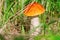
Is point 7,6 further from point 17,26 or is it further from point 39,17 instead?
point 39,17

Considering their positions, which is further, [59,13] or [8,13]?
[59,13]

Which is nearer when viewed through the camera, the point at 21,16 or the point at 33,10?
the point at 33,10

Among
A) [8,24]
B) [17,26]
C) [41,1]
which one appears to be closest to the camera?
[8,24]

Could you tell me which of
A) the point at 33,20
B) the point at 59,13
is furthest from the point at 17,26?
the point at 59,13

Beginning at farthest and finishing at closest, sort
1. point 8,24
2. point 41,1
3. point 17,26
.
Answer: point 41,1, point 17,26, point 8,24

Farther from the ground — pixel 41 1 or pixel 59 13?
pixel 41 1

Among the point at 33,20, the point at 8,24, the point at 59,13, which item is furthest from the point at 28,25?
the point at 59,13

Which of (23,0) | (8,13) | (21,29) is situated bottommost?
(21,29)

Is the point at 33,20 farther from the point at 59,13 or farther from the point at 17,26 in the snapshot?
the point at 59,13

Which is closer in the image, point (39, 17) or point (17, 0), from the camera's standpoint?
point (39, 17)
